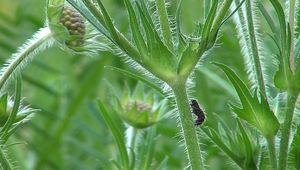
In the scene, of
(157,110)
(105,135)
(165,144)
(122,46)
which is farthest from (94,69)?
(122,46)

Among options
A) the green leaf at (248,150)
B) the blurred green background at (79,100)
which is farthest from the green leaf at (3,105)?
the blurred green background at (79,100)

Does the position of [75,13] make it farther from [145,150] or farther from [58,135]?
[58,135]

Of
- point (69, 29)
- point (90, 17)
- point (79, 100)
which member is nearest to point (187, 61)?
point (90, 17)

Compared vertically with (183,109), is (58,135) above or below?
below

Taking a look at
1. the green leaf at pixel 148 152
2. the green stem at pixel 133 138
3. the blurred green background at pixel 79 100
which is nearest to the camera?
the green leaf at pixel 148 152

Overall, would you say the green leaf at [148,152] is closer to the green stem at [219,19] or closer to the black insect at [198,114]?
the black insect at [198,114]

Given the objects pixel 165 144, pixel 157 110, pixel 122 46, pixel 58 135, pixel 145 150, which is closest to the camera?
pixel 122 46

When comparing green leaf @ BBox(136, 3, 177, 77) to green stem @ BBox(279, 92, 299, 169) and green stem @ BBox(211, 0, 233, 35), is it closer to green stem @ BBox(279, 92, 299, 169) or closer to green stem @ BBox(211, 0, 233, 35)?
green stem @ BBox(211, 0, 233, 35)
